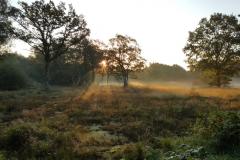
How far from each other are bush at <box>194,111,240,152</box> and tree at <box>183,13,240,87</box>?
61791mm

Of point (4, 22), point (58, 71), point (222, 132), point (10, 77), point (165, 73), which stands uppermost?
point (4, 22)

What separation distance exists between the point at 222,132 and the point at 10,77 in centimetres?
5778

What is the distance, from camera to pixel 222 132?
14172 millimetres

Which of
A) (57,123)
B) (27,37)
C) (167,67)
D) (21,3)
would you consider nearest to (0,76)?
(27,37)

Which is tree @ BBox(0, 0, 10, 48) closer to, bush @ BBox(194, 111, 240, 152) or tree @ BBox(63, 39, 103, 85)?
tree @ BBox(63, 39, 103, 85)

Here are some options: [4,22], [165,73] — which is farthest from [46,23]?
[165,73]

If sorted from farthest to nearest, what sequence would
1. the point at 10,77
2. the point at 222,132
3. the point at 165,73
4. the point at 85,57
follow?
1. the point at 165,73
2. the point at 85,57
3. the point at 10,77
4. the point at 222,132

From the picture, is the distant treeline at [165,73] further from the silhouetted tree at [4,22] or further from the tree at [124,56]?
the silhouetted tree at [4,22]

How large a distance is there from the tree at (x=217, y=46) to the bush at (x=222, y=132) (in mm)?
61791

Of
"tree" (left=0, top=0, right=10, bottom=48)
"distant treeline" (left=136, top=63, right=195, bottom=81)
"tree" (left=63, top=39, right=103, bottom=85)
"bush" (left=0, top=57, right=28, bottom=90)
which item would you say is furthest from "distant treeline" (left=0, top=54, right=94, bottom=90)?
"distant treeline" (left=136, top=63, right=195, bottom=81)

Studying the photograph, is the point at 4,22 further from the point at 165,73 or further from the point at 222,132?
the point at 165,73

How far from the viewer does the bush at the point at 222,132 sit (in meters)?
13.9

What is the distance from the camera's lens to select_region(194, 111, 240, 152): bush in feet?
45.6

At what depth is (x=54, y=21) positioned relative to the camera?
219 ft
